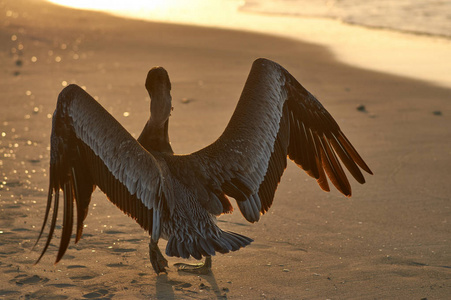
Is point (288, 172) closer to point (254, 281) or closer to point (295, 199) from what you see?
point (295, 199)

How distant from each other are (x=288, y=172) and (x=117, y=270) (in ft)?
8.70

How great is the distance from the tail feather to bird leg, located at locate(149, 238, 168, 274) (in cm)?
23

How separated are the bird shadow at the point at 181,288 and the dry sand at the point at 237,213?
0.01 m

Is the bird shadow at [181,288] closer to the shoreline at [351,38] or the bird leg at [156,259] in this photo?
the bird leg at [156,259]

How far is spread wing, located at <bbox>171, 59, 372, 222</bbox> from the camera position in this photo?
4.93 meters

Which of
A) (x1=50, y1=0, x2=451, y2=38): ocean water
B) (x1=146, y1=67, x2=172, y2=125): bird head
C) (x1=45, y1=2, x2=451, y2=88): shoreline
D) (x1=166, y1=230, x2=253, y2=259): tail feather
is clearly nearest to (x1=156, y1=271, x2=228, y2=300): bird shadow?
(x1=166, y1=230, x2=253, y2=259): tail feather

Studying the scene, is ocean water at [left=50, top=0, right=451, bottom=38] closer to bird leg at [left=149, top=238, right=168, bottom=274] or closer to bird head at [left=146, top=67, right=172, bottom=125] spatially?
bird head at [left=146, top=67, right=172, bottom=125]

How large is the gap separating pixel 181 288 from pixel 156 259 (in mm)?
279

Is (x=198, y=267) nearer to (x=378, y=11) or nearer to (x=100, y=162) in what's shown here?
(x=100, y=162)

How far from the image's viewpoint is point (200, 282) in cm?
480

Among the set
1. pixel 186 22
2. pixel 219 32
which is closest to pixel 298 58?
pixel 219 32

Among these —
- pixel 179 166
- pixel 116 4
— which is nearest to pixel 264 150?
pixel 179 166

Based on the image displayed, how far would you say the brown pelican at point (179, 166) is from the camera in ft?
15.2

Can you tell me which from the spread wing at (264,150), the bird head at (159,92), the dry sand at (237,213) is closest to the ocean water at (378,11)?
the dry sand at (237,213)
